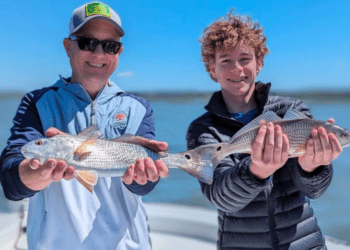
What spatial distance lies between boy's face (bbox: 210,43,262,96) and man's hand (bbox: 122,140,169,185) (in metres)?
0.96

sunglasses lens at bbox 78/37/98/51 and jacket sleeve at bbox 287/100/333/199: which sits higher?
sunglasses lens at bbox 78/37/98/51

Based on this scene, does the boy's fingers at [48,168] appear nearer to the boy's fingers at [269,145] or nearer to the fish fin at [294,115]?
the boy's fingers at [269,145]

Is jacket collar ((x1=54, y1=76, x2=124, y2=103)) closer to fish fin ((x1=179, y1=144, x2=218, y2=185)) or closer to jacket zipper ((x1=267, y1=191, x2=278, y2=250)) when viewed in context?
fish fin ((x1=179, y1=144, x2=218, y2=185))

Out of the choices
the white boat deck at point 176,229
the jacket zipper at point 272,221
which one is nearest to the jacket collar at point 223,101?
the jacket zipper at point 272,221

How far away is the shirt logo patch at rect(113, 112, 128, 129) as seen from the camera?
9.59 feet

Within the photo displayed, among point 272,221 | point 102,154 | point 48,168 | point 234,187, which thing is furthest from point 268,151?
point 48,168

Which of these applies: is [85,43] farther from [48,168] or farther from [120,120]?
[48,168]

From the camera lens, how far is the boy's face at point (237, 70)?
306cm

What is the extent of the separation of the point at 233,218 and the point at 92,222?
1.16 metres

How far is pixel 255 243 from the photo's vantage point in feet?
8.70

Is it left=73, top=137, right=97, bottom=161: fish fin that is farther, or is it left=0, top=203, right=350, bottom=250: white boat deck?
left=0, top=203, right=350, bottom=250: white boat deck

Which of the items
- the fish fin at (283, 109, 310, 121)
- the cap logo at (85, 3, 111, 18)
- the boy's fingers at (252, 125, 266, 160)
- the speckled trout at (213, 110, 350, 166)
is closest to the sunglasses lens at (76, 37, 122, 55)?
the cap logo at (85, 3, 111, 18)

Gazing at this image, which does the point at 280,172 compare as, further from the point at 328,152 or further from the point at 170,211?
the point at 170,211

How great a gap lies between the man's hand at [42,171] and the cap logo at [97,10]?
3.66 ft
